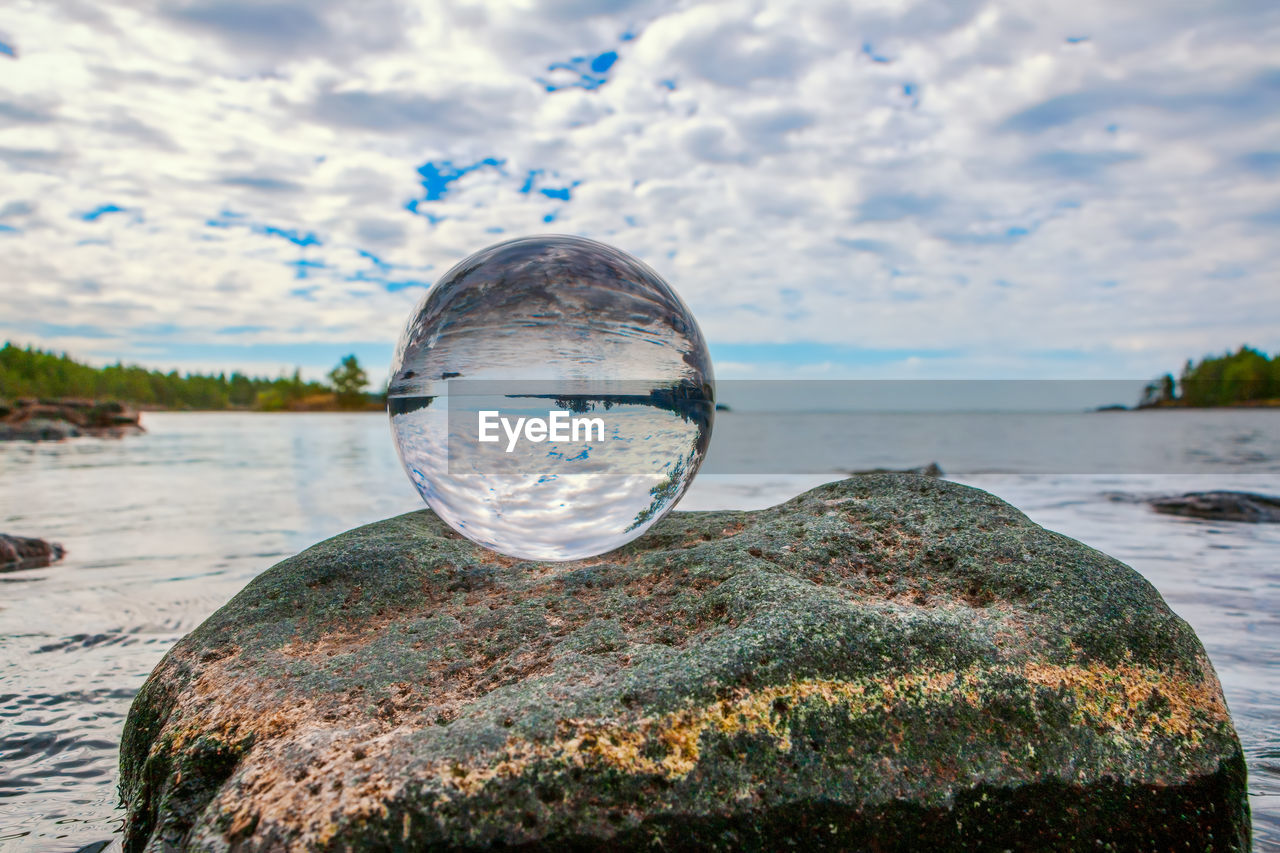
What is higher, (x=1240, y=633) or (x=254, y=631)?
(x=254, y=631)

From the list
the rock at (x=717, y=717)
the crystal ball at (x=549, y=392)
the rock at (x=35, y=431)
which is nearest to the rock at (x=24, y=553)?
the rock at (x=717, y=717)

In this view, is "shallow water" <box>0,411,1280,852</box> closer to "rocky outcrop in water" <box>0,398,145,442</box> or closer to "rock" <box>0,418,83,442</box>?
"rock" <box>0,418,83,442</box>

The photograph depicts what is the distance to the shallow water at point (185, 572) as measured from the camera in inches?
164

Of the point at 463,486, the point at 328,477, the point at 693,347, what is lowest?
the point at 328,477

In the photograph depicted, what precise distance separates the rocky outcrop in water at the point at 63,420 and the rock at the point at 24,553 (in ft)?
124

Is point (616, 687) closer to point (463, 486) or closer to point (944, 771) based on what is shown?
point (944, 771)

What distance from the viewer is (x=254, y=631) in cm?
367

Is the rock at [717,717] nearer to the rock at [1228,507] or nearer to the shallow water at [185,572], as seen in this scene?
the shallow water at [185,572]

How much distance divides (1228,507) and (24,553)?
1742 cm

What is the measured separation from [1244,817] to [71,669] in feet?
22.9

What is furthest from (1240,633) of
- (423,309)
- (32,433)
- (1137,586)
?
(32,433)

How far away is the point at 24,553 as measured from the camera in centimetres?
925

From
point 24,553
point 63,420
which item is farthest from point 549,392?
point 63,420

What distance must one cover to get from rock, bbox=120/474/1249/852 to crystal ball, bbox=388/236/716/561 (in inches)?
18.7
